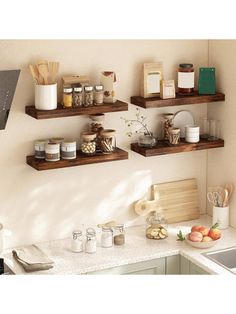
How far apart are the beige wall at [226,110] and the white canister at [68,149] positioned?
3.47ft

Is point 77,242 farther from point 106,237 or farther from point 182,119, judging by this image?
point 182,119

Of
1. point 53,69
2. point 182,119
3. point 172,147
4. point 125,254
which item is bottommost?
point 125,254

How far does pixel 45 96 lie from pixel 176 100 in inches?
33.9

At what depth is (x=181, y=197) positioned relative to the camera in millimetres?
4102

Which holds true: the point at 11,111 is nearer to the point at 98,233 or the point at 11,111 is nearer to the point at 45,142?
the point at 45,142

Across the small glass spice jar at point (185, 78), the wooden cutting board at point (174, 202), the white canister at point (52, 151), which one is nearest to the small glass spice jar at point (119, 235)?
the wooden cutting board at point (174, 202)

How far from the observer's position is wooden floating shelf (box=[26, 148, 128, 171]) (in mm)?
3418

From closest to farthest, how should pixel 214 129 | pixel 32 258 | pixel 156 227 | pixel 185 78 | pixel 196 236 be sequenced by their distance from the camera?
pixel 32 258
pixel 196 236
pixel 156 227
pixel 185 78
pixel 214 129

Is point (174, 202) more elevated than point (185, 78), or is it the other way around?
point (185, 78)

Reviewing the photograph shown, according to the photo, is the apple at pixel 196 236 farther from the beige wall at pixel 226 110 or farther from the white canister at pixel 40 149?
the white canister at pixel 40 149

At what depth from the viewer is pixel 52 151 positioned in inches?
135

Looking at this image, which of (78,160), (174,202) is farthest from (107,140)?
(174,202)
